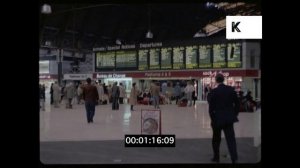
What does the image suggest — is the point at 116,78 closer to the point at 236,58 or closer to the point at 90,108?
the point at 236,58

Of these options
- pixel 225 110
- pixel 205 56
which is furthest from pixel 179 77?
pixel 225 110

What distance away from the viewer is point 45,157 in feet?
26.2

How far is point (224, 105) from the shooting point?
7488 millimetres

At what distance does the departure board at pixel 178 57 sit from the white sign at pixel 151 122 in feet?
66.4

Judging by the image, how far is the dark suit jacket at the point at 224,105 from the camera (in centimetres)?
748

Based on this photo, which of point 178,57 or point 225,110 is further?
point 178,57

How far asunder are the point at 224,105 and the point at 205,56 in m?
21.0

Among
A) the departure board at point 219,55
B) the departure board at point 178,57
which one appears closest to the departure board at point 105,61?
the departure board at point 178,57

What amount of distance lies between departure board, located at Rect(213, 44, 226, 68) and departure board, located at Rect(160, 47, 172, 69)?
378cm

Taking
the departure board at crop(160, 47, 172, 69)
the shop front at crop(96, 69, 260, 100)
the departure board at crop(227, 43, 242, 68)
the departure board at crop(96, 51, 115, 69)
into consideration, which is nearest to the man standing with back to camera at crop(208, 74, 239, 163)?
the departure board at crop(227, 43, 242, 68)
